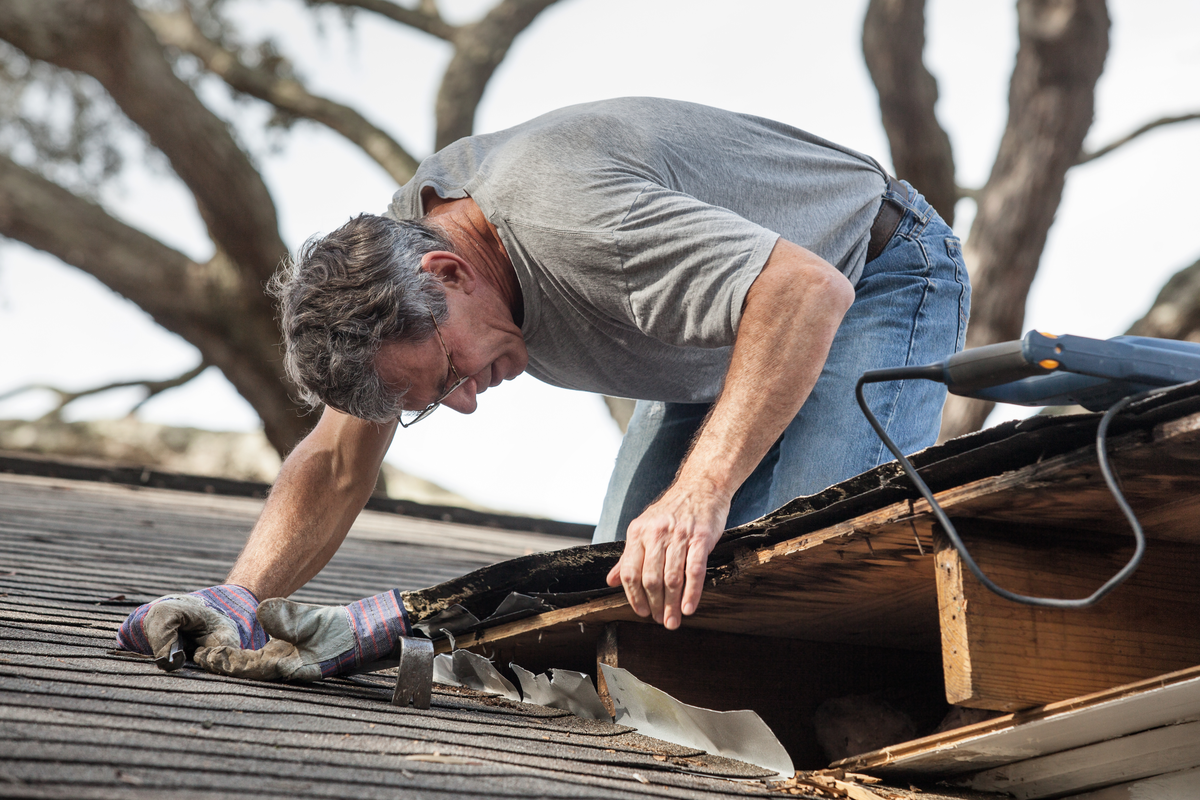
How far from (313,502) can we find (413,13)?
798 cm

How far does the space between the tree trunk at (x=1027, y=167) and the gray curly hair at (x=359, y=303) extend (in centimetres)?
515

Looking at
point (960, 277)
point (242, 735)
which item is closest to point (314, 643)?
point (242, 735)

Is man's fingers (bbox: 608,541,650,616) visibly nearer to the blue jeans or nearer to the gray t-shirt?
the gray t-shirt

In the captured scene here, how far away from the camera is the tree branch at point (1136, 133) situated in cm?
774

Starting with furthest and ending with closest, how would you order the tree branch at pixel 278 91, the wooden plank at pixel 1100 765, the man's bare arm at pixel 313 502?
the tree branch at pixel 278 91
the man's bare arm at pixel 313 502
the wooden plank at pixel 1100 765

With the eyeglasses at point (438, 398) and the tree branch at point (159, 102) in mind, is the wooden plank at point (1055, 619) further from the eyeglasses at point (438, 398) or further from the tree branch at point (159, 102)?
the tree branch at point (159, 102)

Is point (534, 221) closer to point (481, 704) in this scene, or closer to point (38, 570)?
point (481, 704)

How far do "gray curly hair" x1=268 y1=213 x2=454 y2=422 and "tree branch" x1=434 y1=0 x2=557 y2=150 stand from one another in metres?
6.83

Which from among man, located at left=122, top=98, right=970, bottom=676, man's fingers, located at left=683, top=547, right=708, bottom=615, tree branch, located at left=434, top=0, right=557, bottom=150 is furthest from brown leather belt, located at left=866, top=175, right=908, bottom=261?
tree branch, located at left=434, top=0, right=557, bottom=150

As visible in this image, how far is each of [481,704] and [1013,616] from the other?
947 millimetres

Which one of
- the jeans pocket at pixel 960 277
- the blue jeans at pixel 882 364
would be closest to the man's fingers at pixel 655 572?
the blue jeans at pixel 882 364

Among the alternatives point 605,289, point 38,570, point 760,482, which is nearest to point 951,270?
point 760,482

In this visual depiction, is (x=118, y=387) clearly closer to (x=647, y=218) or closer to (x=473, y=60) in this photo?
(x=473, y=60)

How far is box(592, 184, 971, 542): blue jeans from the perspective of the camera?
214 centimetres
